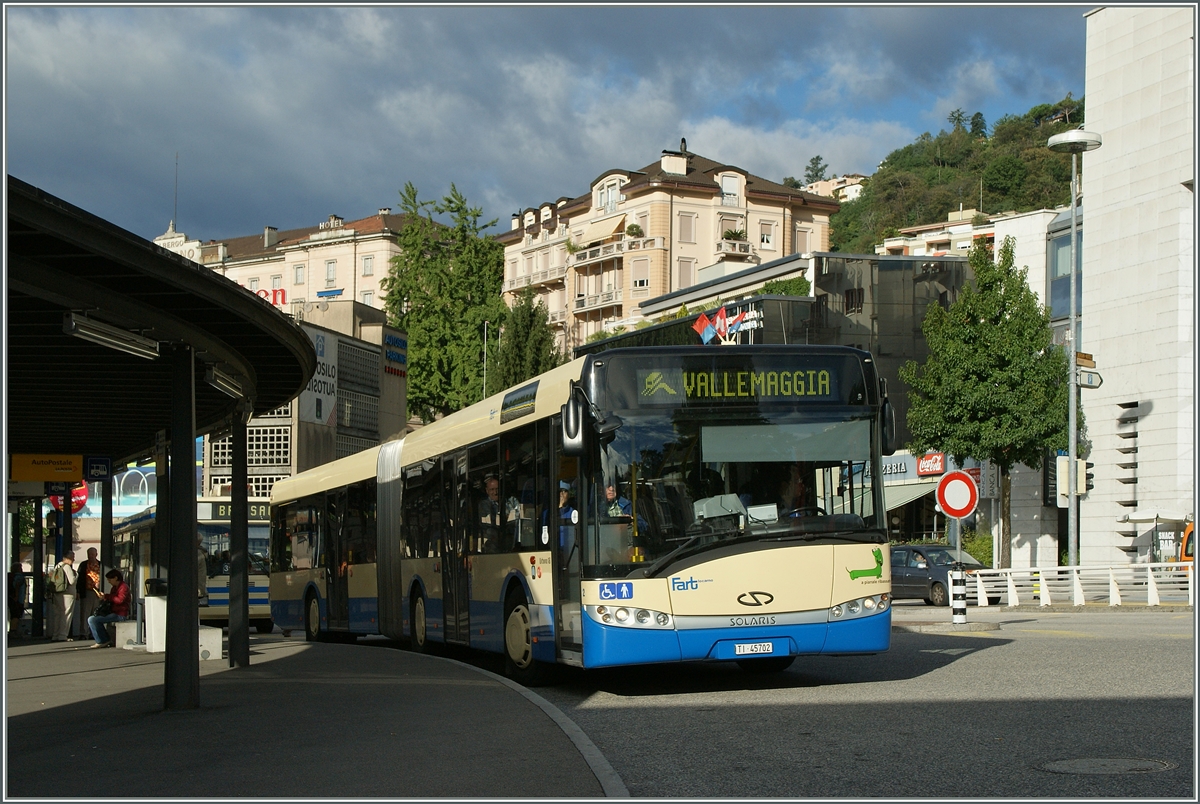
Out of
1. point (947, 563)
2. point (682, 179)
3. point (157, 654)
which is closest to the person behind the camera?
point (157, 654)

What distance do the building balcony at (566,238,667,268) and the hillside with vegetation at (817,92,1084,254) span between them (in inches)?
1076

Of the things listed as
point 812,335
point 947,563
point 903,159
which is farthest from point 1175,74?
point 903,159

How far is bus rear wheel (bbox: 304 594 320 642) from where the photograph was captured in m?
25.7

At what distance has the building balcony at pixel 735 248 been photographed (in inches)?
3743

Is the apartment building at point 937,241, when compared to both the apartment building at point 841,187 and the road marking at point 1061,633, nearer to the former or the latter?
the apartment building at point 841,187

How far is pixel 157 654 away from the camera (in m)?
21.9

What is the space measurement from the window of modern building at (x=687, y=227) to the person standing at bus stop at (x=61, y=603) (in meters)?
69.2

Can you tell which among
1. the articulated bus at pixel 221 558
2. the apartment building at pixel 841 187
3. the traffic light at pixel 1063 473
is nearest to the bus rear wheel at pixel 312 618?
the articulated bus at pixel 221 558

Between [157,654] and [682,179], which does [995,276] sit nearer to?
[157,654]

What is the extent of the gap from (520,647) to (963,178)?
141 m

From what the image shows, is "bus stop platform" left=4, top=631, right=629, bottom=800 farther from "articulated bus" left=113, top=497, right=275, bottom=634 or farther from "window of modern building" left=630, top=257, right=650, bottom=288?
"window of modern building" left=630, top=257, right=650, bottom=288

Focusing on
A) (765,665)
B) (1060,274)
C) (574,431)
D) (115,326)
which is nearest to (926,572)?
(1060,274)

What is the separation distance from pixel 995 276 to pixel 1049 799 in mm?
35294

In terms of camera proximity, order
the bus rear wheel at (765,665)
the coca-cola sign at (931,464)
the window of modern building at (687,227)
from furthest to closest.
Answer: the window of modern building at (687,227)
the coca-cola sign at (931,464)
the bus rear wheel at (765,665)
